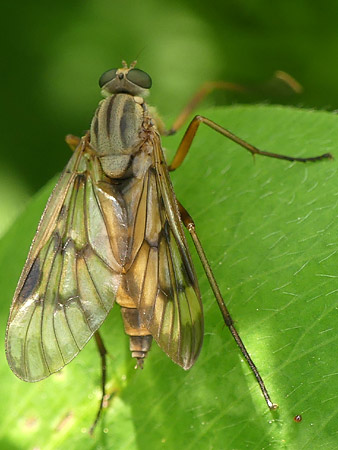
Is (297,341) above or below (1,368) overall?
above

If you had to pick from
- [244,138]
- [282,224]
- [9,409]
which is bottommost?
[9,409]

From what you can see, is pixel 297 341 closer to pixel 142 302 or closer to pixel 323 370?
pixel 323 370

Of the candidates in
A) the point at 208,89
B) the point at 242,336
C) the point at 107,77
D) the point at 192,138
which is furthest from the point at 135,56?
the point at 242,336

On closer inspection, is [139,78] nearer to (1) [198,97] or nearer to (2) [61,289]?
(1) [198,97]

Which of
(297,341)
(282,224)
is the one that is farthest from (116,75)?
(297,341)

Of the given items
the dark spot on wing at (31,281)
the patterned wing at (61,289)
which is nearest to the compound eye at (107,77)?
the patterned wing at (61,289)

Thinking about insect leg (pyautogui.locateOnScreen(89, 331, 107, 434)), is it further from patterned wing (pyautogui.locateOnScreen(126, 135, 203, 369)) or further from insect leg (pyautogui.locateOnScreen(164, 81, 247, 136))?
insect leg (pyautogui.locateOnScreen(164, 81, 247, 136))

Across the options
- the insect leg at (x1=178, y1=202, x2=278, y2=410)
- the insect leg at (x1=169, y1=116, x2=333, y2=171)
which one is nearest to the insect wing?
the insect leg at (x1=178, y1=202, x2=278, y2=410)
